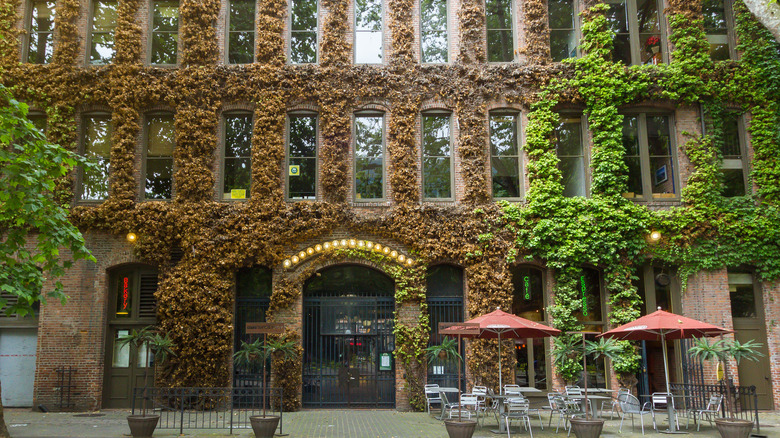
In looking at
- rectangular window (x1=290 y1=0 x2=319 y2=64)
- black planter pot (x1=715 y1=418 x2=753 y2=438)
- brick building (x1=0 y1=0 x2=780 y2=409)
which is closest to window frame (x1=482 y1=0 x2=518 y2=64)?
brick building (x1=0 y1=0 x2=780 y2=409)

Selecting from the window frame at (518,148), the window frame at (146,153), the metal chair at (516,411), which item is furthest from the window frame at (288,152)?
the metal chair at (516,411)

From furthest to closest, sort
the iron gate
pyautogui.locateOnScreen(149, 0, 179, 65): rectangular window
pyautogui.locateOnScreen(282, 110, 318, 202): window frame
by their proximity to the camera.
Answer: pyautogui.locateOnScreen(149, 0, 179, 65): rectangular window < pyautogui.locateOnScreen(282, 110, 318, 202): window frame < the iron gate

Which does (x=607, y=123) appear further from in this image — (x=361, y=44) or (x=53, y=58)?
(x=53, y=58)

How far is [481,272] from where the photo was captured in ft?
53.1

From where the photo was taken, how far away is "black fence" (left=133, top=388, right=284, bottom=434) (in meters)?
12.8

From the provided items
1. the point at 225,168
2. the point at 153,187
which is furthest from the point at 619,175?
the point at 153,187

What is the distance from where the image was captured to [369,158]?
56.6ft

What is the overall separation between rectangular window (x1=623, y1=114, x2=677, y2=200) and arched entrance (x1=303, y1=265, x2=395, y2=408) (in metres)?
7.63

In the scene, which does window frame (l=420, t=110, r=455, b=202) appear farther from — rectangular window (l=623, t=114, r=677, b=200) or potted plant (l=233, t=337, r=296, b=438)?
potted plant (l=233, t=337, r=296, b=438)

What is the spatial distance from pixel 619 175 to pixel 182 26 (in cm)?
1317

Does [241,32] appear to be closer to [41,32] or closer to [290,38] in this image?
[290,38]

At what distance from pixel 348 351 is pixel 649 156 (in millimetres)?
10207

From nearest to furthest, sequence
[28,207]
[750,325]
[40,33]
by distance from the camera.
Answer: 1. [28,207]
2. [750,325]
3. [40,33]

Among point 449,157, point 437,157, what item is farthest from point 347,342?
point 449,157
